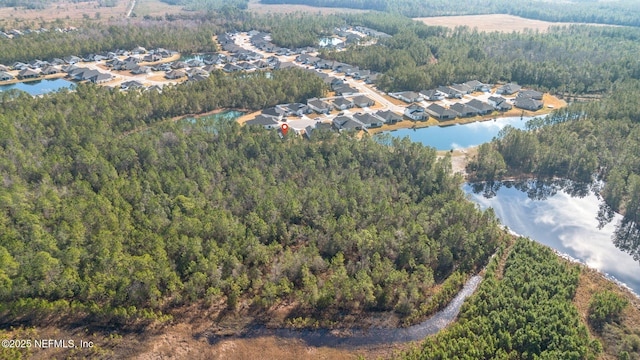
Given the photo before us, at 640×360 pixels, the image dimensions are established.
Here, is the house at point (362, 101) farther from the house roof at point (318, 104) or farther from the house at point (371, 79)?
the house at point (371, 79)

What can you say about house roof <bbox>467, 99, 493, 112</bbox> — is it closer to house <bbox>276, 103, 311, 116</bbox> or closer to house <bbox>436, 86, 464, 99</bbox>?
house <bbox>436, 86, 464, 99</bbox>

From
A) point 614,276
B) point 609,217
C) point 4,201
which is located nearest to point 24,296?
point 4,201

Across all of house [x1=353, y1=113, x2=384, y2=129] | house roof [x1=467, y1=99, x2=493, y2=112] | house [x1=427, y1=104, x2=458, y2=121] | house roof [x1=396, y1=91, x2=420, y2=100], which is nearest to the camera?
house [x1=353, y1=113, x2=384, y2=129]

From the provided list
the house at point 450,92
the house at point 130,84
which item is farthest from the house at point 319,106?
the house at point 130,84

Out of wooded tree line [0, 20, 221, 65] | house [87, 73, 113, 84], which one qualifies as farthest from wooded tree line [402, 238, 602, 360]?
wooded tree line [0, 20, 221, 65]

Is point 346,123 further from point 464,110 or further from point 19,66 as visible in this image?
point 19,66

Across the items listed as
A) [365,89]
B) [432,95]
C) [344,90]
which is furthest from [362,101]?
[432,95]
